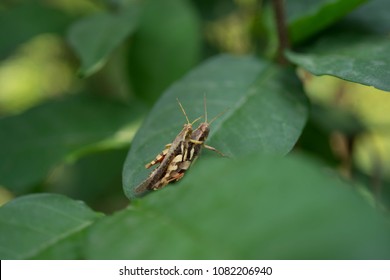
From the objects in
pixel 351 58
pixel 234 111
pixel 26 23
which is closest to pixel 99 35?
pixel 26 23

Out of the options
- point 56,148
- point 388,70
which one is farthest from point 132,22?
point 388,70

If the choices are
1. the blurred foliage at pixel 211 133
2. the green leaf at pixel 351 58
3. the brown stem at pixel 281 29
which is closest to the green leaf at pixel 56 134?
the blurred foliage at pixel 211 133

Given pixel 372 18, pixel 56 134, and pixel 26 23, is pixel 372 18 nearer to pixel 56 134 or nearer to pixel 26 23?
pixel 56 134

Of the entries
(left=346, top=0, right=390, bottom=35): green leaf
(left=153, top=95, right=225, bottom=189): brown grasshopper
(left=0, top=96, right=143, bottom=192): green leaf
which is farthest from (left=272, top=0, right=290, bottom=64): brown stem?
(left=0, top=96, right=143, bottom=192): green leaf

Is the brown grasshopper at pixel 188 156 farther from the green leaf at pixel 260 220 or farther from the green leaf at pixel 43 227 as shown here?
the green leaf at pixel 260 220

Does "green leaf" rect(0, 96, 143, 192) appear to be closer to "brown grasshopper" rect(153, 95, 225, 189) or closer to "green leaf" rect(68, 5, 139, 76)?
"green leaf" rect(68, 5, 139, 76)

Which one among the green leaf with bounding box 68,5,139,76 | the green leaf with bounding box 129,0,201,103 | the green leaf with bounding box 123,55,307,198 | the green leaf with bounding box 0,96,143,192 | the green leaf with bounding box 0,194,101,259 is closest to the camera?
the green leaf with bounding box 0,194,101,259
